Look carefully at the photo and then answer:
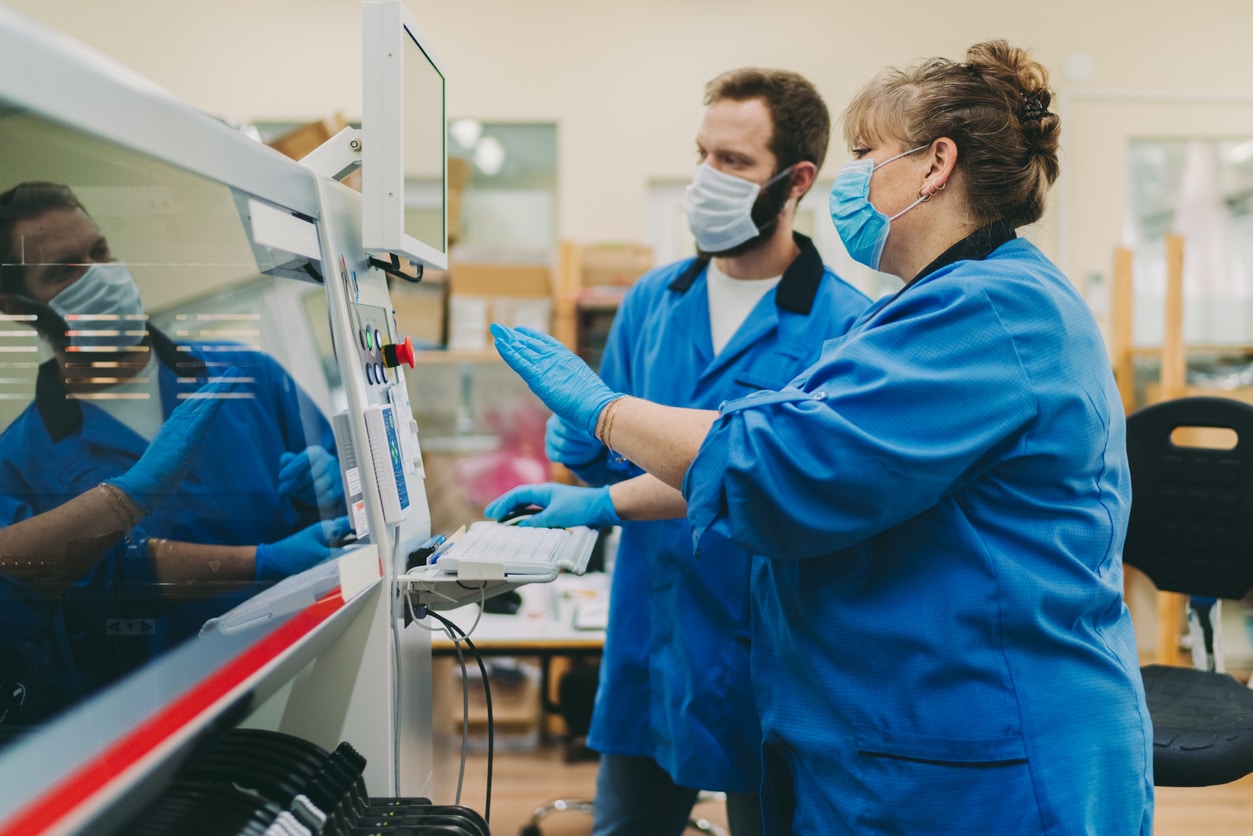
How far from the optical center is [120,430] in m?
0.94

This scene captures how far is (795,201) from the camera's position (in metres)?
1.58

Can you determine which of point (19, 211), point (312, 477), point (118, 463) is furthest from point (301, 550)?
point (19, 211)

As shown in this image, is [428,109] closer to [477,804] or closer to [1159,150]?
[477,804]

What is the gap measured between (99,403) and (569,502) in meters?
0.65

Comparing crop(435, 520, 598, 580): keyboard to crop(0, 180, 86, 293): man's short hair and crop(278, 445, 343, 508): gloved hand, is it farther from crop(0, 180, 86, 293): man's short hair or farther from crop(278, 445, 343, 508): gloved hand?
crop(0, 180, 86, 293): man's short hair

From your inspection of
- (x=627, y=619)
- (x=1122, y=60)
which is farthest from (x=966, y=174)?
(x=1122, y=60)

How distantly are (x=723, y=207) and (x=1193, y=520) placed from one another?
46.9 inches

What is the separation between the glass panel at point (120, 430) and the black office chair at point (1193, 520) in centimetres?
155

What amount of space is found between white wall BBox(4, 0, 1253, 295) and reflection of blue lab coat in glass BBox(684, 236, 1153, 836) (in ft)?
10.2

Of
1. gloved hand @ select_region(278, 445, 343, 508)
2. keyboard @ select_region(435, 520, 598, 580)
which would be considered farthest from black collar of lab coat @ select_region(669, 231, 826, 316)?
gloved hand @ select_region(278, 445, 343, 508)

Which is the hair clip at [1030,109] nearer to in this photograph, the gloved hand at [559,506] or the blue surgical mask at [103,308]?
the gloved hand at [559,506]

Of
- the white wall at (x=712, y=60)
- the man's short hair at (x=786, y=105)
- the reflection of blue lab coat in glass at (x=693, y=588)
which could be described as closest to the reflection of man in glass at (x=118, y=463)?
the reflection of blue lab coat in glass at (x=693, y=588)

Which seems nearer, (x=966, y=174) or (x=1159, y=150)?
(x=966, y=174)

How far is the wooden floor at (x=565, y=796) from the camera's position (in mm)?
2416
